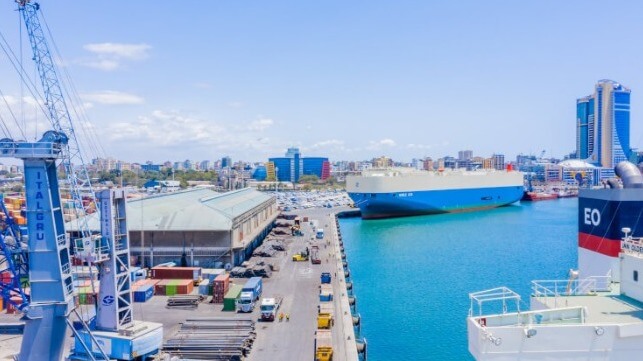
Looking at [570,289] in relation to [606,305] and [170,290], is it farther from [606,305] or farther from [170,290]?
[170,290]

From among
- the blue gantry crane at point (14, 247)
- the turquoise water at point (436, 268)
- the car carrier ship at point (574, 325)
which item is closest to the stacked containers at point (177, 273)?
the turquoise water at point (436, 268)

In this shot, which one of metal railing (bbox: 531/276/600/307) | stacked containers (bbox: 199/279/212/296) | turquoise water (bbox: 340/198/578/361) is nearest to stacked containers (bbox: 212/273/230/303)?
stacked containers (bbox: 199/279/212/296)

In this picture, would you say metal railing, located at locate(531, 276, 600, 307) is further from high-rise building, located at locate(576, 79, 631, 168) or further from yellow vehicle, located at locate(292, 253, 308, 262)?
high-rise building, located at locate(576, 79, 631, 168)

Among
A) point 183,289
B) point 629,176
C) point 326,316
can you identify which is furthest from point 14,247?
point 629,176

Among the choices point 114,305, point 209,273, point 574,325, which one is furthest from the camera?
point 209,273

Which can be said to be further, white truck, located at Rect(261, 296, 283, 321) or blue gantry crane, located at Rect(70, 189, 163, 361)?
white truck, located at Rect(261, 296, 283, 321)

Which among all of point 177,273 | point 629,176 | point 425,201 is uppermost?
point 629,176
